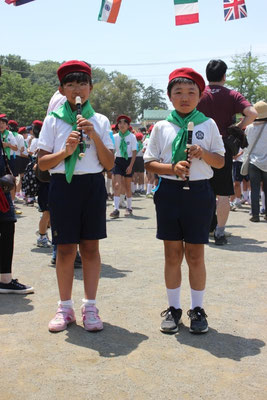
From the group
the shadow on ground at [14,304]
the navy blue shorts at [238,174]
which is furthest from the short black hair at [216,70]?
the navy blue shorts at [238,174]

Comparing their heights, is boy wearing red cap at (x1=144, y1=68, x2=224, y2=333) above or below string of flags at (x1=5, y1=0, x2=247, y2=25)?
below

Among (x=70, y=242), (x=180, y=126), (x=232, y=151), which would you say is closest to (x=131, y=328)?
(x=70, y=242)

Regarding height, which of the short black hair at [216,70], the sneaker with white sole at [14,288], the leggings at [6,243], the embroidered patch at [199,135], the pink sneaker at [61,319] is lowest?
the sneaker with white sole at [14,288]

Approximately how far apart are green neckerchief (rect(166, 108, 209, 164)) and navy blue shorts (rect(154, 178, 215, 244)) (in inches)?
9.1

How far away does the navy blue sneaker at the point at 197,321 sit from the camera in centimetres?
390

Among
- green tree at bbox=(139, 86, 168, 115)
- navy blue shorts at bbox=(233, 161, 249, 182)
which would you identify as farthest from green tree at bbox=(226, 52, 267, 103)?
green tree at bbox=(139, 86, 168, 115)

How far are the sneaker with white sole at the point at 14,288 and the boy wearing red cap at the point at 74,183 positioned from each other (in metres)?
1.06

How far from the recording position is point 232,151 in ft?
22.7

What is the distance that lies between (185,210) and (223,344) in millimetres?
993

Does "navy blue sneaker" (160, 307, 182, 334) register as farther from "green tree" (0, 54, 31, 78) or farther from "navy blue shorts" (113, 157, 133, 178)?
"green tree" (0, 54, 31, 78)

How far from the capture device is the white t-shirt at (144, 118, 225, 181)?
3875 mm

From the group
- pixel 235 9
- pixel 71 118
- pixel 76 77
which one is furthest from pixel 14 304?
pixel 235 9

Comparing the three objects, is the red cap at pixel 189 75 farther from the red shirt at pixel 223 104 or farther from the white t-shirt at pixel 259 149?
the white t-shirt at pixel 259 149

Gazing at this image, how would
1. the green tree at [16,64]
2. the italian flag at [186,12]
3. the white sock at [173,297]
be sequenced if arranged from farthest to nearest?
the green tree at [16,64] < the italian flag at [186,12] < the white sock at [173,297]
